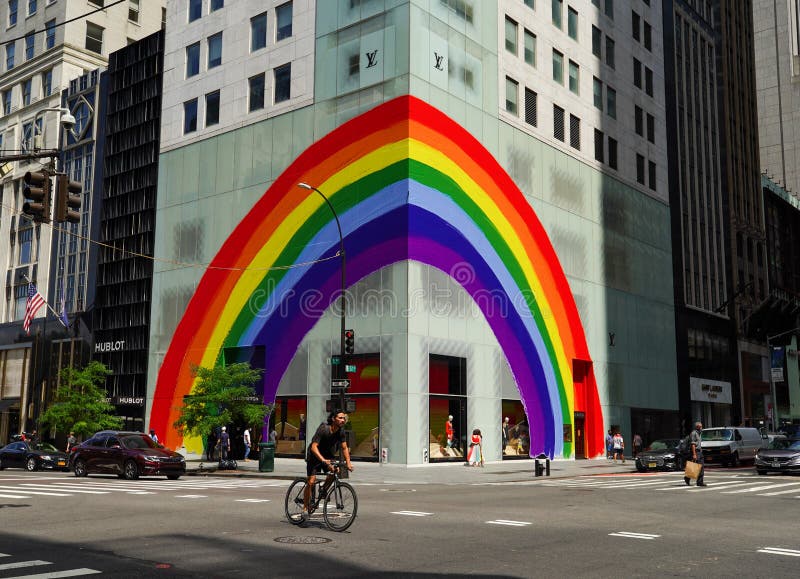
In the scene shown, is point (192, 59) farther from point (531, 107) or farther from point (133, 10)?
point (133, 10)

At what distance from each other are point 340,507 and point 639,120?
53.2m

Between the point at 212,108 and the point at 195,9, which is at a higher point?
the point at 195,9

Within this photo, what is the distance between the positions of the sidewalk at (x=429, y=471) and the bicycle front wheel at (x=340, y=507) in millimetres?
16260

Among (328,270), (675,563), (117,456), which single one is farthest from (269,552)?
(328,270)

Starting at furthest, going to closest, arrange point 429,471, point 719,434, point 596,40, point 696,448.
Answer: point 596,40
point 719,434
point 429,471
point 696,448

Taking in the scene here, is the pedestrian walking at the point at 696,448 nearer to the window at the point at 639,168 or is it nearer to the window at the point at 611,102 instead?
the window at the point at 611,102

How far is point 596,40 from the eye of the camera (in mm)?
55594

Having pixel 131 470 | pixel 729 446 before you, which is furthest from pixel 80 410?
pixel 729 446

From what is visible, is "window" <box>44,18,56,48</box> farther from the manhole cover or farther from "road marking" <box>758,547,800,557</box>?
"road marking" <box>758,547,800,557</box>

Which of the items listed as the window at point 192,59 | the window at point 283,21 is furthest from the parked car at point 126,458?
the window at point 192,59

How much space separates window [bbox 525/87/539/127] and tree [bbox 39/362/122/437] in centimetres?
2941

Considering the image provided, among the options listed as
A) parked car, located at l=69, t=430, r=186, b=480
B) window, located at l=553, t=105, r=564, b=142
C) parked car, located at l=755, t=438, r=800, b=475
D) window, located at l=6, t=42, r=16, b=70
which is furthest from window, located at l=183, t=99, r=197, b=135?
parked car, located at l=755, t=438, r=800, b=475

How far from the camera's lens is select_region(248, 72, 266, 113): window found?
46.8m

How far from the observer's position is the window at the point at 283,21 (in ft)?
150
